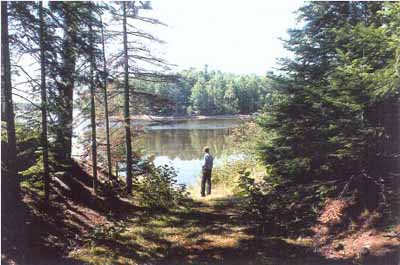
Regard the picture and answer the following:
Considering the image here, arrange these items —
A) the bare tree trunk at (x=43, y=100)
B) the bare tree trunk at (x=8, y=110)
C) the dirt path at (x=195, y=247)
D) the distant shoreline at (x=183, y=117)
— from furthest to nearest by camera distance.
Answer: the distant shoreline at (x=183, y=117)
the bare tree trunk at (x=43, y=100)
the dirt path at (x=195, y=247)
the bare tree trunk at (x=8, y=110)

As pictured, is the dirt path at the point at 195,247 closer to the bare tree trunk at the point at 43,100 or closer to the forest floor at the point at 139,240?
the forest floor at the point at 139,240

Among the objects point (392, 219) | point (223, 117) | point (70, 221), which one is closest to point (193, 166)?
point (223, 117)

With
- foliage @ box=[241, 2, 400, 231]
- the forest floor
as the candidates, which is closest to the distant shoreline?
foliage @ box=[241, 2, 400, 231]

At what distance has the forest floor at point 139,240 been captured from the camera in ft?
16.8

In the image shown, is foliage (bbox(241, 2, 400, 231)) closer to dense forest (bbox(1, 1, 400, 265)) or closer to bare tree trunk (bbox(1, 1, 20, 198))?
dense forest (bbox(1, 1, 400, 265))

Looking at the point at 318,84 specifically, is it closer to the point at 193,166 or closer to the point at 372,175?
the point at 372,175

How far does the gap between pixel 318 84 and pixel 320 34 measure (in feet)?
2.87

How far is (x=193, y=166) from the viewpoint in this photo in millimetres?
15336

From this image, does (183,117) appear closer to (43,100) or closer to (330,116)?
(43,100)

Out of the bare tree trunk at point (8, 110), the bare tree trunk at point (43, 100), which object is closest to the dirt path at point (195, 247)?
the bare tree trunk at point (8, 110)

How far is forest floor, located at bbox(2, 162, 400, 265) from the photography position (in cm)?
512

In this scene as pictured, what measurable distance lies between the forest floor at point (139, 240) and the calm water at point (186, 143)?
13.2ft

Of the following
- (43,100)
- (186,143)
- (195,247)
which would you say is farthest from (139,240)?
(186,143)

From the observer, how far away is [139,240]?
6.41 metres
